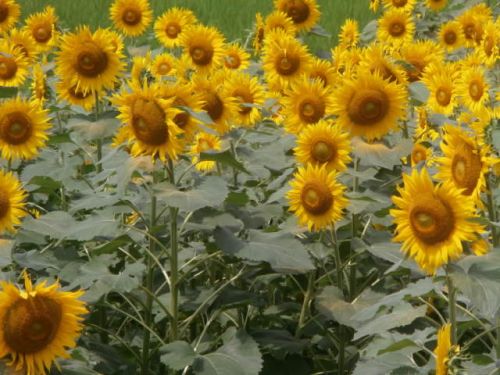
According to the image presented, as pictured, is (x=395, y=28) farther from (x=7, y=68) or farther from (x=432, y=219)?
(x=432, y=219)

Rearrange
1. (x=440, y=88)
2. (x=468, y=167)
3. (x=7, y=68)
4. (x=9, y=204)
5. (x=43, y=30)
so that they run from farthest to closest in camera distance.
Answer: (x=43, y=30), (x=7, y=68), (x=440, y=88), (x=9, y=204), (x=468, y=167)

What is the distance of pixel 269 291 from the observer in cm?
384

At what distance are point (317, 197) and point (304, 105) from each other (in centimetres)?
64

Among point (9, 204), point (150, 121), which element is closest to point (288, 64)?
point (150, 121)

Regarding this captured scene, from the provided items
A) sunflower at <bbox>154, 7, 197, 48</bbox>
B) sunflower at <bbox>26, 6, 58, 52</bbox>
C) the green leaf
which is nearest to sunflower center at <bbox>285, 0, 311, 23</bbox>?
sunflower at <bbox>154, 7, 197, 48</bbox>

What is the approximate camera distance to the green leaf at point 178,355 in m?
2.87

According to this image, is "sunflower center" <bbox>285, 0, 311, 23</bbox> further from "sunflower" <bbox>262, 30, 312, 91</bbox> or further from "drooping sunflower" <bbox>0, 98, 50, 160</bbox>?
"drooping sunflower" <bbox>0, 98, 50, 160</bbox>

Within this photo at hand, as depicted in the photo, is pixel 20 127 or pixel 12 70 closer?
pixel 20 127

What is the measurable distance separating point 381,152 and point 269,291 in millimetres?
724

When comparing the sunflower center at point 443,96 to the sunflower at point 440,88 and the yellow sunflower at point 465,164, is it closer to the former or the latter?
the sunflower at point 440,88

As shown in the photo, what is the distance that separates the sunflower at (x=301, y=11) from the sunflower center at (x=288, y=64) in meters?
1.13

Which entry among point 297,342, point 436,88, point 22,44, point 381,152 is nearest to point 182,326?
point 297,342

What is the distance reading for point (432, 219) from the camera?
2.42m

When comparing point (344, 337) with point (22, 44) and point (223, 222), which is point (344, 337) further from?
point (22, 44)
